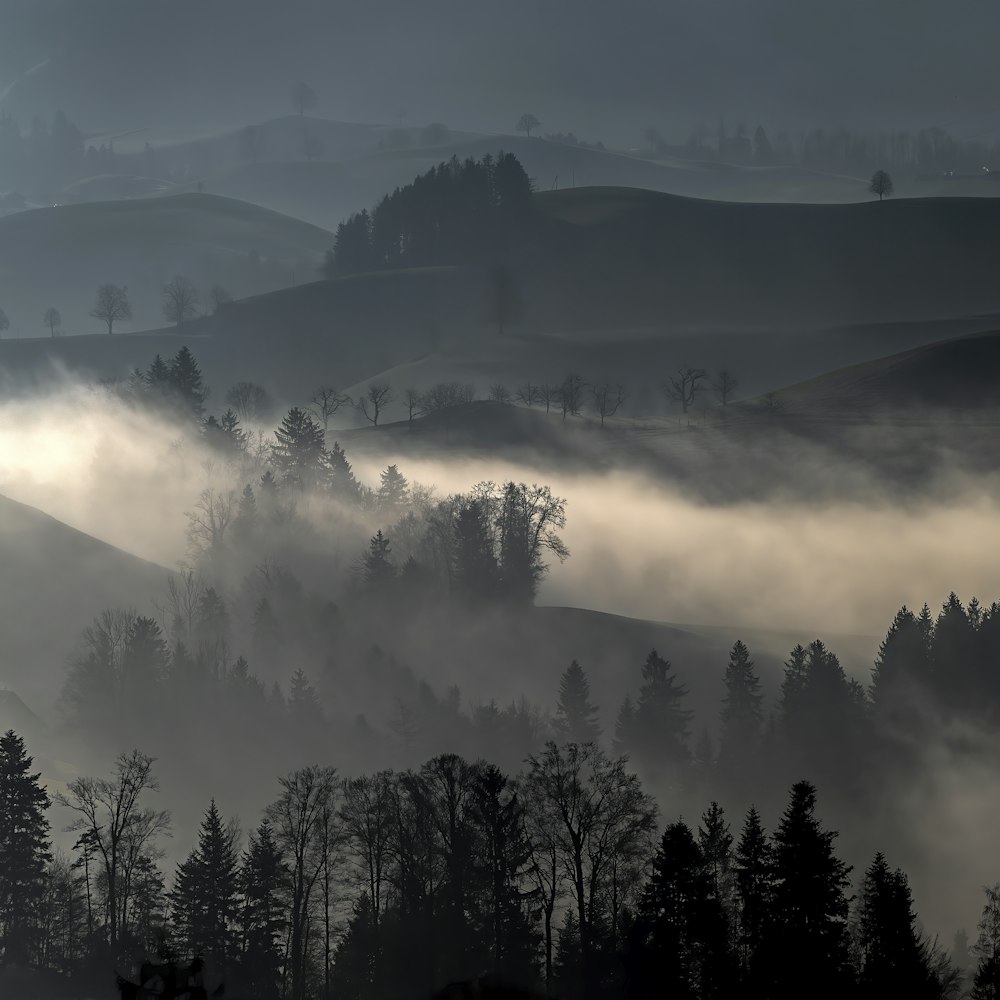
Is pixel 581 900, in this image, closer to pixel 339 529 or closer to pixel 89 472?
pixel 339 529

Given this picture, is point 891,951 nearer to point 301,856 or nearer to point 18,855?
point 301,856

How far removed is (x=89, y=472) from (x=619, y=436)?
6821 cm

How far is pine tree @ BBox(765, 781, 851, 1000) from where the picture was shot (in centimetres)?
4234

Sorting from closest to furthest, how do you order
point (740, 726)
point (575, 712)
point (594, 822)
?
point (594, 822) → point (740, 726) → point (575, 712)

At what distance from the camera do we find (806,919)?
4388cm

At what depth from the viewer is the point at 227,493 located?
487ft

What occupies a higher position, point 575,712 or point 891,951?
point 575,712

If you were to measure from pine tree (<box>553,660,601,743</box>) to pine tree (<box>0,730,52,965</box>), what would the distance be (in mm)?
44710

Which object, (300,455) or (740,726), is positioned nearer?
(740,726)

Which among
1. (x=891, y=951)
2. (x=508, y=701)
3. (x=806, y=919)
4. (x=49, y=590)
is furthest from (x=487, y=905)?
(x=49, y=590)

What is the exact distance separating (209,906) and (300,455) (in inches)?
3956

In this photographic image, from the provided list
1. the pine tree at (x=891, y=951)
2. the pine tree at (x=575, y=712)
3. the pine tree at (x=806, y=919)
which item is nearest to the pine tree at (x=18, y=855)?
the pine tree at (x=806, y=919)

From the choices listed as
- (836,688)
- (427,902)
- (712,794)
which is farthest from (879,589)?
(427,902)

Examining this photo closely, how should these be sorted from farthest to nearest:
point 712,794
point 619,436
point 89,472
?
1. point 619,436
2. point 89,472
3. point 712,794
